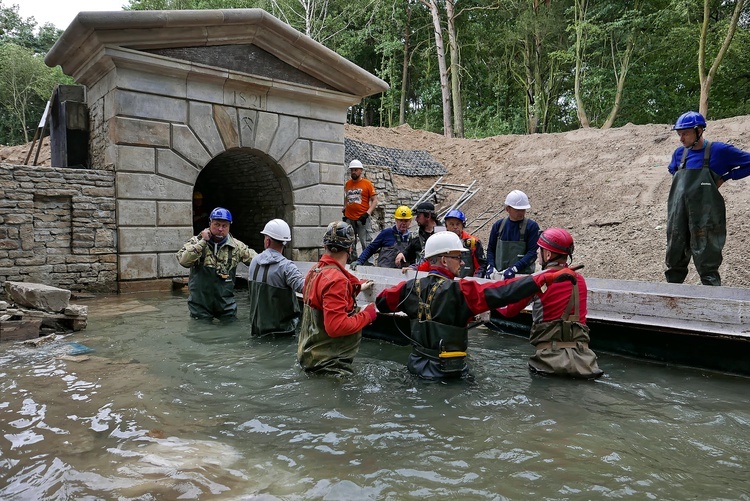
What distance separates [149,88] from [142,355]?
5.74 m

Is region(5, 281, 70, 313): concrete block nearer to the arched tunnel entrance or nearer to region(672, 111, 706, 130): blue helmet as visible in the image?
the arched tunnel entrance

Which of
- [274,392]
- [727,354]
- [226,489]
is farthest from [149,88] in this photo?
[727,354]

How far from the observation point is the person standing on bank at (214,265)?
6531mm

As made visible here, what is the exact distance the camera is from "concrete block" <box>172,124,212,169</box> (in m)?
9.48

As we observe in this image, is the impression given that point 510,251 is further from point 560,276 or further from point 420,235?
point 560,276

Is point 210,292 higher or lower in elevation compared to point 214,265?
lower

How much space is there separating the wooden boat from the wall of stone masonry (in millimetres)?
5536

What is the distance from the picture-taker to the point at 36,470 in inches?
110

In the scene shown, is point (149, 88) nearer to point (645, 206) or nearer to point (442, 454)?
point (442, 454)

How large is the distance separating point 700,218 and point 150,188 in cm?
838

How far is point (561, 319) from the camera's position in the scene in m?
4.25

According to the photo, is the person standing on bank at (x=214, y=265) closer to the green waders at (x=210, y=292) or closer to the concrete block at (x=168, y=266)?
the green waders at (x=210, y=292)

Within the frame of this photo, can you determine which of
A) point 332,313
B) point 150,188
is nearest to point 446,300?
point 332,313

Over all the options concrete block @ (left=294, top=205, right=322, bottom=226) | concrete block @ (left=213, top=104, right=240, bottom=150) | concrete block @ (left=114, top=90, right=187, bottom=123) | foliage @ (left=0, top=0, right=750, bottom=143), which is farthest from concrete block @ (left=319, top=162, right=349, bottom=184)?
foliage @ (left=0, top=0, right=750, bottom=143)
